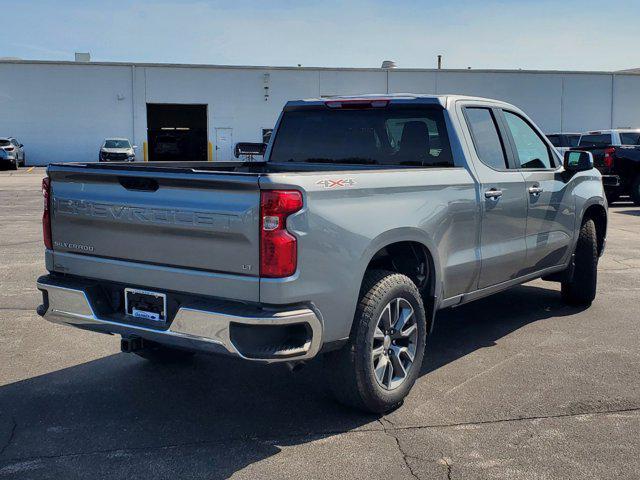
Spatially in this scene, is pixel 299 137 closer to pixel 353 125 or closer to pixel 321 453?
pixel 353 125

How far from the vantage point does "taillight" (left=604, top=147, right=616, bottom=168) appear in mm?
17781

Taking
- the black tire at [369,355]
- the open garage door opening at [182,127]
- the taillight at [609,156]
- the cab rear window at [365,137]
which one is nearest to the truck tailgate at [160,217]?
the black tire at [369,355]

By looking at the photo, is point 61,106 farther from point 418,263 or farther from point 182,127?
point 418,263

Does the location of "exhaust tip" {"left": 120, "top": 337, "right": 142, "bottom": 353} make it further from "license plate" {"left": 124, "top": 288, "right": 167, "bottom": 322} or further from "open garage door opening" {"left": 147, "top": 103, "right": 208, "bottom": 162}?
"open garage door opening" {"left": 147, "top": 103, "right": 208, "bottom": 162}

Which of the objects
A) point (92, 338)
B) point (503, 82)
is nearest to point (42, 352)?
point (92, 338)

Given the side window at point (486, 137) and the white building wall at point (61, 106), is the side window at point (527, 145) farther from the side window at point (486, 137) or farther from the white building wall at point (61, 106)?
the white building wall at point (61, 106)

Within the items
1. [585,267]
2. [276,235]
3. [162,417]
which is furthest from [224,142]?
[276,235]

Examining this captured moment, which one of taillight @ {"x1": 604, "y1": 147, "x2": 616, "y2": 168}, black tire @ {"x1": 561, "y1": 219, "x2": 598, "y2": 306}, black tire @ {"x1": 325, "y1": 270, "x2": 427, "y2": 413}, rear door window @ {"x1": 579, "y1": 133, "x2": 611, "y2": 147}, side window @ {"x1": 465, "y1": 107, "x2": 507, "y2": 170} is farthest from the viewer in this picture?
rear door window @ {"x1": 579, "y1": 133, "x2": 611, "y2": 147}

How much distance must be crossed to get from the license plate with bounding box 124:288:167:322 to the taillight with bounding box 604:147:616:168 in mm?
16043

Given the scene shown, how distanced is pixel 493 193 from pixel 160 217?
8.44 ft

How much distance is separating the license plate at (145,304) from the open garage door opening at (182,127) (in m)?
39.0

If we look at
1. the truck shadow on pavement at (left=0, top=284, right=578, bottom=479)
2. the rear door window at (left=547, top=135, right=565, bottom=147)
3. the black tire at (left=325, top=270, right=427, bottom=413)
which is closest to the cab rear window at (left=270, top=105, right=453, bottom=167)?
the black tire at (left=325, top=270, right=427, bottom=413)

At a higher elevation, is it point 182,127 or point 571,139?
point 182,127

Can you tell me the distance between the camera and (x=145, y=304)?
13.3ft
